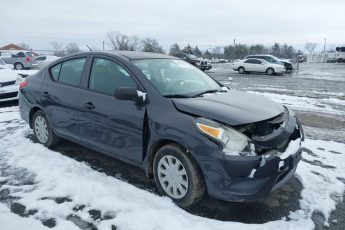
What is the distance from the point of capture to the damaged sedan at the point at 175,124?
10.8 feet

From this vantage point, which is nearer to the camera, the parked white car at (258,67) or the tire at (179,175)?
the tire at (179,175)

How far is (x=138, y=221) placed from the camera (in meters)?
3.37

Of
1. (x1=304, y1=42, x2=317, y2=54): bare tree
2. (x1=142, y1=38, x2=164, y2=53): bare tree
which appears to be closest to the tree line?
(x1=142, y1=38, x2=164, y2=53): bare tree

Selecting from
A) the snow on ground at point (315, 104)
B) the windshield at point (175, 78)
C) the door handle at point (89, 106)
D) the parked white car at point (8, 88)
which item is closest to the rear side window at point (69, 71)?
the door handle at point (89, 106)

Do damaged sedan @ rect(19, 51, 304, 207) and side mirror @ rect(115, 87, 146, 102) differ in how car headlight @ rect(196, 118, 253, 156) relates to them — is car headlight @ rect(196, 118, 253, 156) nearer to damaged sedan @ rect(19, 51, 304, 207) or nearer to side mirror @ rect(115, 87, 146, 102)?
damaged sedan @ rect(19, 51, 304, 207)

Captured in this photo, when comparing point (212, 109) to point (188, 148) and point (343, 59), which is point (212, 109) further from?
point (343, 59)

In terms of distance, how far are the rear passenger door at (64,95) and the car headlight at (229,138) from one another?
87.6 inches

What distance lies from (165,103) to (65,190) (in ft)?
5.28

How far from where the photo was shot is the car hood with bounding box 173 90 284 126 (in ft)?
11.4

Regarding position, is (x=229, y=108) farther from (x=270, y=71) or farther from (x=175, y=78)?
(x=270, y=71)

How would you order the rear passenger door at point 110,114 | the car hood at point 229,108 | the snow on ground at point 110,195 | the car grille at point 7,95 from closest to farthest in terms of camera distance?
the snow on ground at point 110,195, the car hood at point 229,108, the rear passenger door at point 110,114, the car grille at point 7,95

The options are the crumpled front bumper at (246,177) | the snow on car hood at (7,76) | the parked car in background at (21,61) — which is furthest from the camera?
the parked car in background at (21,61)

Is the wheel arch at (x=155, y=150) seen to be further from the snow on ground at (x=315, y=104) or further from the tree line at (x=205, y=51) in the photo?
the tree line at (x=205, y=51)

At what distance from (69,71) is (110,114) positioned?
139 cm
